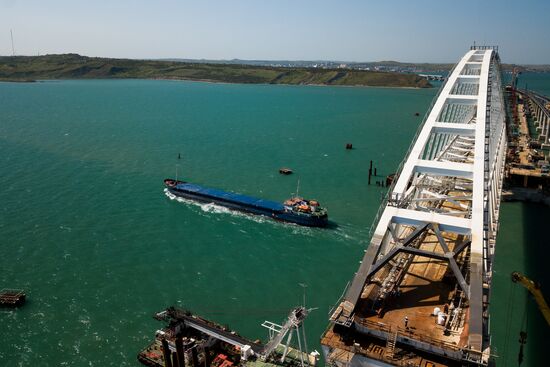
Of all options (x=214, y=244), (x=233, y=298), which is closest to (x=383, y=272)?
(x=233, y=298)

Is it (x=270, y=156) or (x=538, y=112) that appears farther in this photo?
(x=538, y=112)

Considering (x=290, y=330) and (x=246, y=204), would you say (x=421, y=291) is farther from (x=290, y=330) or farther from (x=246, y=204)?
(x=246, y=204)

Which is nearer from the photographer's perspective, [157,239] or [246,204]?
[157,239]

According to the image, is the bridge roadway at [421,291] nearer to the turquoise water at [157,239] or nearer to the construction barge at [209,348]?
the construction barge at [209,348]

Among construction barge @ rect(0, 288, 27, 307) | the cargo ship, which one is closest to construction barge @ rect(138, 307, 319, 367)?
construction barge @ rect(0, 288, 27, 307)

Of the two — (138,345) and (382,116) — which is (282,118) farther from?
(138,345)

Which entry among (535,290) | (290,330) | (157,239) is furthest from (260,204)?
(535,290)
